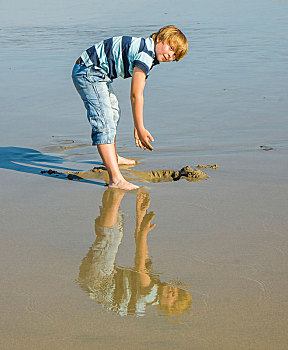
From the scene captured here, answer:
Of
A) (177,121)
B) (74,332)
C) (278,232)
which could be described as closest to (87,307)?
(74,332)

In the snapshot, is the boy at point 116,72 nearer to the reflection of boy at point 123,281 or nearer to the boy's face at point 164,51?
the boy's face at point 164,51

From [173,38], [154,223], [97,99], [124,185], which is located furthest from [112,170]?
[173,38]

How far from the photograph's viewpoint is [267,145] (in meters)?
5.03

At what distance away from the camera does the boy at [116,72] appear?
3871mm

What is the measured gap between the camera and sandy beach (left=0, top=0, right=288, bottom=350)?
225 cm

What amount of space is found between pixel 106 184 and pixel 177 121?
209cm

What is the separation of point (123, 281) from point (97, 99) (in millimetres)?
1882

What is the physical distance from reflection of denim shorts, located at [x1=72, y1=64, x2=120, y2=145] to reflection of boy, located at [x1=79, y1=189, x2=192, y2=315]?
1.00 meters

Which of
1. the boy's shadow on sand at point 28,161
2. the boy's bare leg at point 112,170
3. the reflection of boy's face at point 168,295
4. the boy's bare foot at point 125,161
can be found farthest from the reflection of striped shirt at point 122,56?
the reflection of boy's face at point 168,295

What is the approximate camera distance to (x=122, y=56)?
3.98m

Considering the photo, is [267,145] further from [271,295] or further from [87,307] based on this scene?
[87,307]

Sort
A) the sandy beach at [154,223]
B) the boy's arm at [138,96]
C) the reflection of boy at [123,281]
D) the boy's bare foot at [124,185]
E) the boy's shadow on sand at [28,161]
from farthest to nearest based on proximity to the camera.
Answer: the boy's shadow on sand at [28,161] → the boy's bare foot at [124,185] → the boy's arm at [138,96] → the reflection of boy at [123,281] → the sandy beach at [154,223]

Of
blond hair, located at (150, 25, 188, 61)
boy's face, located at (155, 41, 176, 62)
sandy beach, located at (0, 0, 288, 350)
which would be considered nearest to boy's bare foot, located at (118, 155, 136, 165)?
sandy beach, located at (0, 0, 288, 350)

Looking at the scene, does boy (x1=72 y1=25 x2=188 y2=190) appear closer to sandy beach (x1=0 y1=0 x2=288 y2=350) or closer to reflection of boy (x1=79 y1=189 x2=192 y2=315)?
sandy beach (x1=0 y1=0 x2=288 y2=350)
